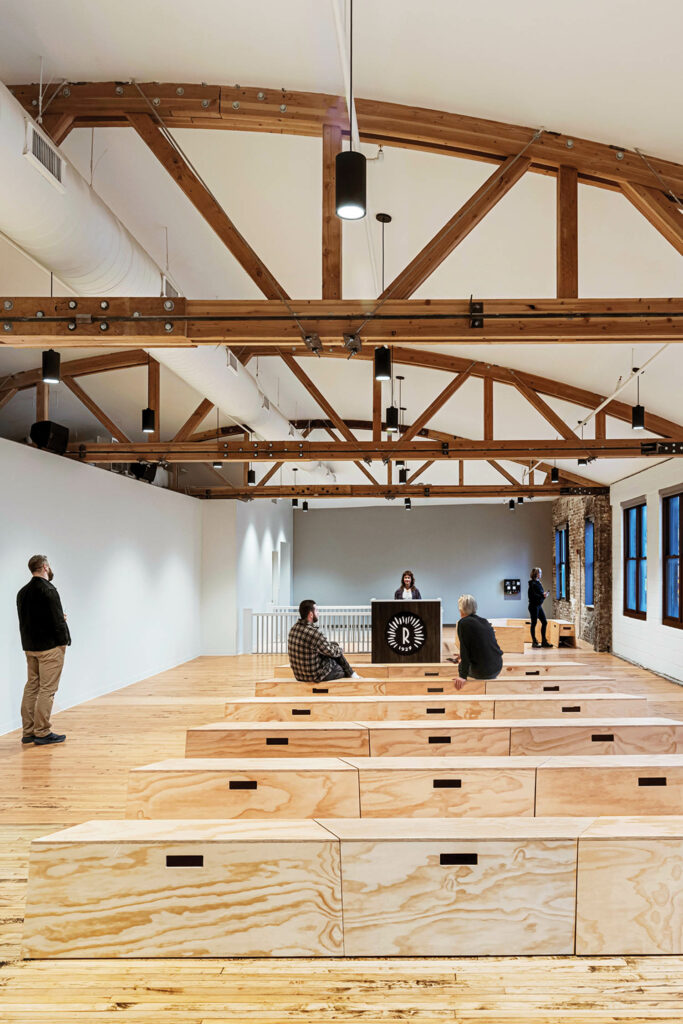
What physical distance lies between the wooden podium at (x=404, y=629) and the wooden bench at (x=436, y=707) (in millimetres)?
4855

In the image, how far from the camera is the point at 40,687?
6.75m

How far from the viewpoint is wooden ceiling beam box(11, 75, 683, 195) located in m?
4.32

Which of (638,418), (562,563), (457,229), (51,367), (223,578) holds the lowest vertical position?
(223,578)

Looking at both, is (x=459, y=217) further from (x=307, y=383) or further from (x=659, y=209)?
(x=307, y=383)

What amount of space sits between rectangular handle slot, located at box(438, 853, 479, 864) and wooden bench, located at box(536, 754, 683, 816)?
930 mm

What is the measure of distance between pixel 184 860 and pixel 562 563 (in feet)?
60.6

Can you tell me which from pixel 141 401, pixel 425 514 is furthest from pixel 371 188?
pixel 425 514

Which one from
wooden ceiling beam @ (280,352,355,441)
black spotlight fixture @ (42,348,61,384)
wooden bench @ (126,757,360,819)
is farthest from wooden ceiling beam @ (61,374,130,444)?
wooden bench @ (126,757,360,819)

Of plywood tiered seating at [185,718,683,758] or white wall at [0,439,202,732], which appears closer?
plywood tiered seating at [185,718,683,758]

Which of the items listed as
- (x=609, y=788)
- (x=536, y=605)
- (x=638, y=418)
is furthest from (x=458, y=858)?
(x=536, y=605)

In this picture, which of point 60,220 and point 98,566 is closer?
point 60,220

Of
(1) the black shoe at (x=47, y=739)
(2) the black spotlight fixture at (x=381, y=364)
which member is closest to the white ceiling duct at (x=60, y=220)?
(2) the black spotlight fixture at (x=381, y=364)

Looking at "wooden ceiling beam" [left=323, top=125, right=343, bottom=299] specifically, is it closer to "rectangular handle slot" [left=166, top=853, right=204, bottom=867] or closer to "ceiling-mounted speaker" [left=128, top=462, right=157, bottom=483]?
"rectangular handle slot" [left=166, top=853, right=204, bottom=867]

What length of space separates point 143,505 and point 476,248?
690cm
